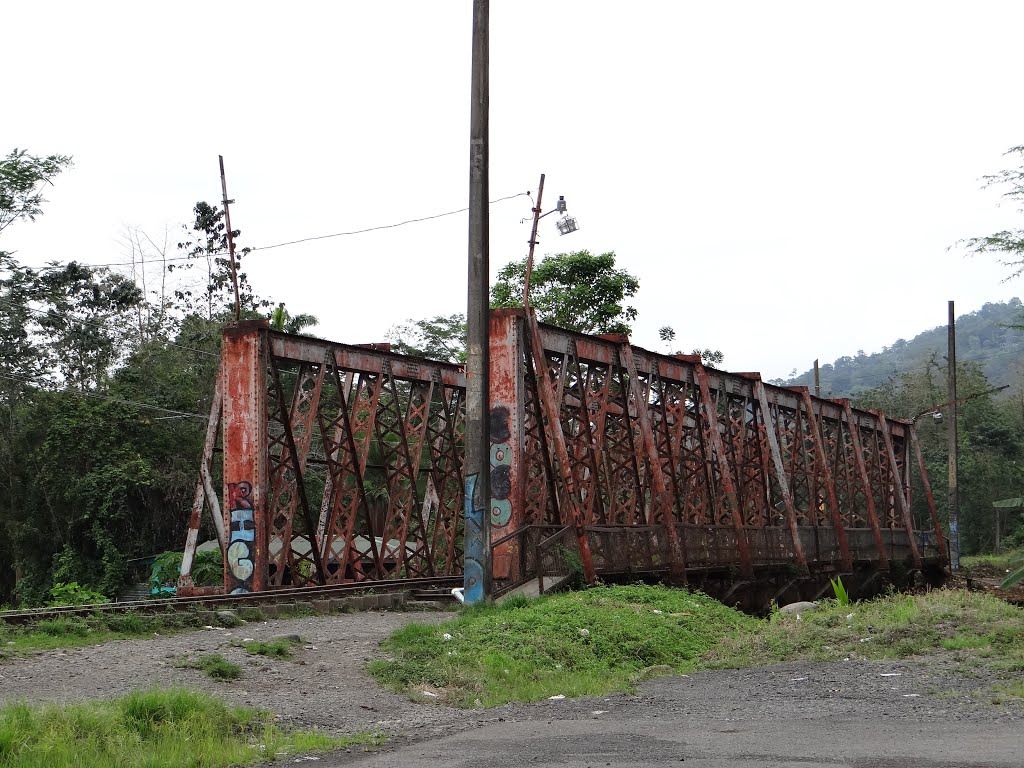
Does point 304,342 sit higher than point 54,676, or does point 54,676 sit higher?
point 304,342

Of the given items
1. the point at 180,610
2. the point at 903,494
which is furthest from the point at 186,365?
the point at 180,610

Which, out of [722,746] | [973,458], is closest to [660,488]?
[722,746]

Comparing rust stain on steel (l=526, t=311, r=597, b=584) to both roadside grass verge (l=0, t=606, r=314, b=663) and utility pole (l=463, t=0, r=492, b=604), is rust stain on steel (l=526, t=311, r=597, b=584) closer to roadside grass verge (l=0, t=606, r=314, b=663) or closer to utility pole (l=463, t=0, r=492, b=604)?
utility pole (l=463, t=0, r=492, b=604)

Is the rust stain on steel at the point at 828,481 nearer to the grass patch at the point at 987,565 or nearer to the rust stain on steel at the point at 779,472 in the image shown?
the rust stain on steel at the point at 779,472

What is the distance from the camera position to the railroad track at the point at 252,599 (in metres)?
12.3

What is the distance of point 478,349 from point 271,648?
17.2 ft

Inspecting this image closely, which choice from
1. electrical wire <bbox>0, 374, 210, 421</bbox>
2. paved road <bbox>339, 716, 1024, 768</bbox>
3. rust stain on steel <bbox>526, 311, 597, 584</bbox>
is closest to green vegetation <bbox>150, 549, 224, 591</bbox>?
electrical wire <bbox>0, 374, 210, 421</bbox>

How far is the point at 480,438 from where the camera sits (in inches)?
563

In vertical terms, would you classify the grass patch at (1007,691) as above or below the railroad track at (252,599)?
below

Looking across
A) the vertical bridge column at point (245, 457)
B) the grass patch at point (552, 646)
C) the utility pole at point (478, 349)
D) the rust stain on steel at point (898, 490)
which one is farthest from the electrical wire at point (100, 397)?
the grass patch at point (552, 646)

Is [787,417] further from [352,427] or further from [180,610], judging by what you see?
[180,610]

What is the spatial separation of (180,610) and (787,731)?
8.43 metres

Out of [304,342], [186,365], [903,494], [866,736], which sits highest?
[186,365]

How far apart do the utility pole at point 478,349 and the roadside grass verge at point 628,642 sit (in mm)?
767
